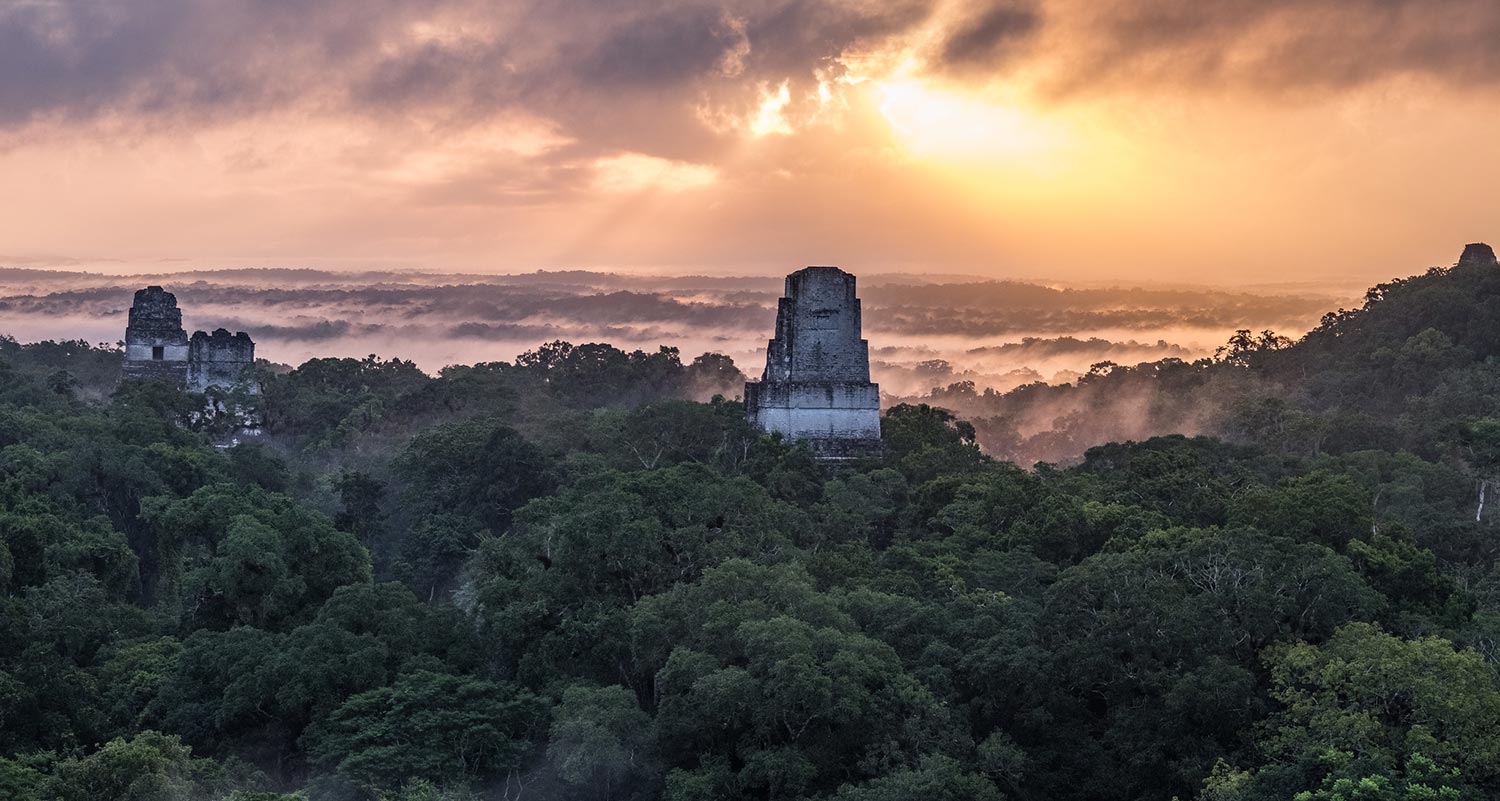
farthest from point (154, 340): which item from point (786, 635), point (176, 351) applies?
point (786, 635)

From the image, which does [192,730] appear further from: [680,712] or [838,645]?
[838,645]

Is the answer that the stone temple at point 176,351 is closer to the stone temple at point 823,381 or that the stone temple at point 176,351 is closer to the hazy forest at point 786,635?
the hazy forest at point 786,635

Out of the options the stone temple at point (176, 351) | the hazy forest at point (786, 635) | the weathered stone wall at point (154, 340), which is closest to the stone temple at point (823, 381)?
the hazy forest at point (786, 635)

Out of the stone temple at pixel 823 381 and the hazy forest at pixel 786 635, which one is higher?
the stone temple at pixel 823 381

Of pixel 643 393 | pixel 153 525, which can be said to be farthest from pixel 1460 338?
pixel 153 525

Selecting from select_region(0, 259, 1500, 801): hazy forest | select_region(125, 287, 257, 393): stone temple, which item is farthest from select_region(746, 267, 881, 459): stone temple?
select_region(125, 287, 257, 393): stone temple

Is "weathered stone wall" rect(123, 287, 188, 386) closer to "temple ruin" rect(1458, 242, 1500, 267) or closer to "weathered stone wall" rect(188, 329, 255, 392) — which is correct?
"weathered stone wall" rect(188, 329, 255, 392)
